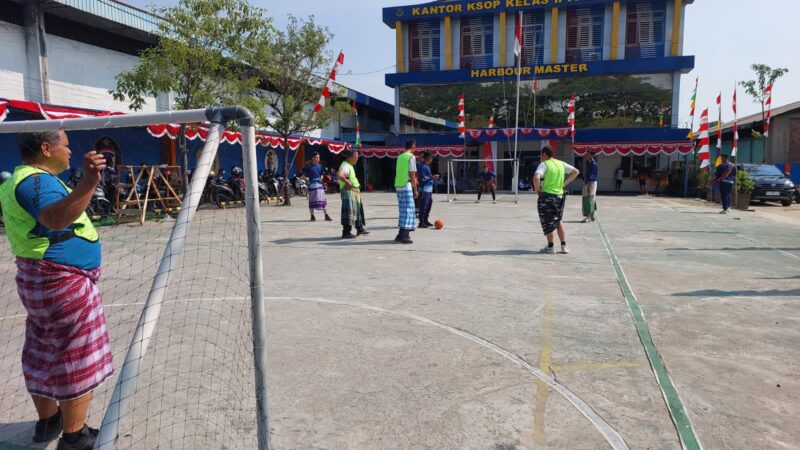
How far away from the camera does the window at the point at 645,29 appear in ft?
95.0

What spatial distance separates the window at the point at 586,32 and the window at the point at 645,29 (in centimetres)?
152

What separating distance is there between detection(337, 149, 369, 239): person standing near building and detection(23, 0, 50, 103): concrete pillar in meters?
10.9

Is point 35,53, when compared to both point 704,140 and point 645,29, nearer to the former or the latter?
point 704,140

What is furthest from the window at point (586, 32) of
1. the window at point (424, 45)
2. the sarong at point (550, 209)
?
the sarong at point (550, 209)

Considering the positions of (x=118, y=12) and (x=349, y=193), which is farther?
(x=118, y=12)

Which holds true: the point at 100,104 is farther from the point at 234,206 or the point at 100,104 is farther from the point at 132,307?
the point at 132,307

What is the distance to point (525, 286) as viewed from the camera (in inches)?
235

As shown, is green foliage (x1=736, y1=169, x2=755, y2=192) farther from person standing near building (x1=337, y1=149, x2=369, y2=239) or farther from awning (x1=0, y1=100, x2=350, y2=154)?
person standing near building (x1=337, y1=149, x2=369, y2=239)

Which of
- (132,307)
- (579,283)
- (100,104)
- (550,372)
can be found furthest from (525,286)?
(100,104)

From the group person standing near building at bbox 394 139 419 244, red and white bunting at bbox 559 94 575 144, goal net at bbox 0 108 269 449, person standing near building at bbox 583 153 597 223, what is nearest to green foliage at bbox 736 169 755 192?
person standing near building at bbox 583 153 597 223

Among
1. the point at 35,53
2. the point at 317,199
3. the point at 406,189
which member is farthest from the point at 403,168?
the point at 35,53

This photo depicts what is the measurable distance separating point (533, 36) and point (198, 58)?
22994 mm

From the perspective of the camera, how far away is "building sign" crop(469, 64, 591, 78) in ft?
91.5

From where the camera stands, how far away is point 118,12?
16.7 m
